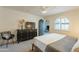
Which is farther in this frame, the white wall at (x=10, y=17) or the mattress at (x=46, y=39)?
the mattress at (x=46, y=39)

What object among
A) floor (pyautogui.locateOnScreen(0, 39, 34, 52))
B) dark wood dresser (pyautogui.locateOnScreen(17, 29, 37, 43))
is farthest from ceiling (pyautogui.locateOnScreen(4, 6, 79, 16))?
floor (pyautogui.locateOnScreen(0, 39, 34, 52))

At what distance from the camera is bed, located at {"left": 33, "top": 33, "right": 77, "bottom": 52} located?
4.30 ft

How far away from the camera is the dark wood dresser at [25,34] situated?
58.2 inches

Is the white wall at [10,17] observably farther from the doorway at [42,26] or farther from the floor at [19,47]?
the floor at [19,47]

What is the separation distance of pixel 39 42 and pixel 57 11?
2.10 feet

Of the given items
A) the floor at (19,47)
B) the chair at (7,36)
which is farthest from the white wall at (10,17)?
the floor at (19,47)

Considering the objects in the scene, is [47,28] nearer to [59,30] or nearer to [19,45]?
[59,30]

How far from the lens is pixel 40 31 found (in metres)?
1.49

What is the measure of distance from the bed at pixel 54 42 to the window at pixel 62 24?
0.13 meters

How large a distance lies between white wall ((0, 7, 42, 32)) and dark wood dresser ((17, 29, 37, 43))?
0.14 meters

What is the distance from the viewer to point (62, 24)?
148 centimetres

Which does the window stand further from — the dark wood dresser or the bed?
the dark wood dresser
